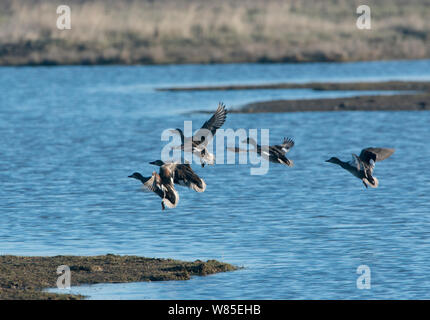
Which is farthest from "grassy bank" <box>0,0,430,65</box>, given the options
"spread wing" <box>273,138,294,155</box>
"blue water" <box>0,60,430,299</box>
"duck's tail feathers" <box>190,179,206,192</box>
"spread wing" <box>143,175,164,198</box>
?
"spread wing" <box>143,175,164,198</box>

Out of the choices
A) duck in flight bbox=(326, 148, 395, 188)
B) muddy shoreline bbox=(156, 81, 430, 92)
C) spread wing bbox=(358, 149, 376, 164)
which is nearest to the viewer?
duck in flight bbox=(326, 148, 395, 188)

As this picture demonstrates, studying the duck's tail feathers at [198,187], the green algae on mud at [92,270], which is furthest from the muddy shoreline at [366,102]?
the green algae on mud at [92,270]

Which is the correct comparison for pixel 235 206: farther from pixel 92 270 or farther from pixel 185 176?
pixel 92 270

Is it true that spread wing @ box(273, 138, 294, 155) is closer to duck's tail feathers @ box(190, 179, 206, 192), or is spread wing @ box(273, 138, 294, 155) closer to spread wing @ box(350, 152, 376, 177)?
spread wing @ box(350, 152, 376, 177)

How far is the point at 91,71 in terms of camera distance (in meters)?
57.3

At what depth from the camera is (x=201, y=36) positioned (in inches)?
2477

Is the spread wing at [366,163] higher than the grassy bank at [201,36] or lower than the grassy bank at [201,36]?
lower

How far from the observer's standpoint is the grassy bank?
5891 cm

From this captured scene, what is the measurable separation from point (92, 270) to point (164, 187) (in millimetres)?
1570

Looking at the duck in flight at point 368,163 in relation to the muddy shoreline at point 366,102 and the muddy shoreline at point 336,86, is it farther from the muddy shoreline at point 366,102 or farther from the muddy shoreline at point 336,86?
the muddy shoreline at point 336,86

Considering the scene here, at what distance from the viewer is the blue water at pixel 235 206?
42.9 ft

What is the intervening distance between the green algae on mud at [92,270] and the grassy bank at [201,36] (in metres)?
45.3

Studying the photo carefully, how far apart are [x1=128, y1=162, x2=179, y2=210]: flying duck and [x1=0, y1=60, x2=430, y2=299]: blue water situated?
1.19m
